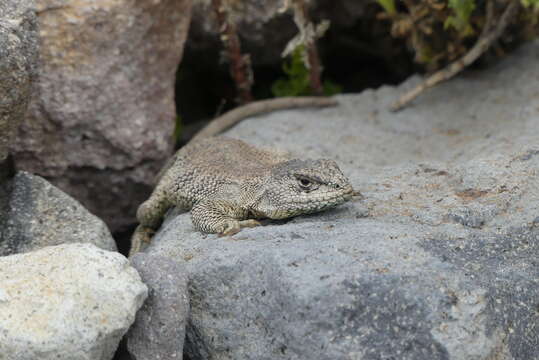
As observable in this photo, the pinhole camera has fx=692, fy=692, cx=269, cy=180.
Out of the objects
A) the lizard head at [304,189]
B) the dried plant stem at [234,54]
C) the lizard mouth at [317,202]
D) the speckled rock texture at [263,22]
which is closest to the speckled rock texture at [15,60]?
the lizard head at [304,189]

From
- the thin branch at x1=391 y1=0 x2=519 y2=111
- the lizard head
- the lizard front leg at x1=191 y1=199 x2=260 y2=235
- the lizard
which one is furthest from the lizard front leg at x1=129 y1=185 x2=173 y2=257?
the thin branch at x1=391 y1=0 x2=519 y2=111

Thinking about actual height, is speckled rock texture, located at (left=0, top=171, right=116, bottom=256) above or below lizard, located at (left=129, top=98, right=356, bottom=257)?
below

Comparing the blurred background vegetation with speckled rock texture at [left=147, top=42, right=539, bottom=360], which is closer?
speckled rock texture at [left=147, top=42, right=539, bottom=360]

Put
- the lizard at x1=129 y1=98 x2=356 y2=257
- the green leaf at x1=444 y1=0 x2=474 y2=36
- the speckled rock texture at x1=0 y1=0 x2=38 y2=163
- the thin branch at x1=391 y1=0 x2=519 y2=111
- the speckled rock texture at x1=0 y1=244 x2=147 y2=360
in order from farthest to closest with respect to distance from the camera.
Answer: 1. the thin branch at x1=391 y1=0 x2=519 y2=111
2. the green leaf at x1=444 y1=0 x2=474 y2=36
3. the lizard at x1=129 y1=98 x2=356 y2=257
4. the speckled rock texture at x1=0 y1=0 x2=38 y2=163
5. the speckled rock texture at x1=0 y1=244 x2=147 y2=360

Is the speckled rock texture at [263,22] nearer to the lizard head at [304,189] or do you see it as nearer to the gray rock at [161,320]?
the lizard head at [304,189]

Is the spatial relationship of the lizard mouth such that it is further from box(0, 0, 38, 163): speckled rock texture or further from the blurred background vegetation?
the blurred background vegetation

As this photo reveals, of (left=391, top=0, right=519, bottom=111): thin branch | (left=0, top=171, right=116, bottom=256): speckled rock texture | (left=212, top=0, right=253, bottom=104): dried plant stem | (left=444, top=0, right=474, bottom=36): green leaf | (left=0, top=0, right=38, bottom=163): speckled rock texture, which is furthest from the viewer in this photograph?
(left=391, top=0, right=519, bottom=111): thin branch

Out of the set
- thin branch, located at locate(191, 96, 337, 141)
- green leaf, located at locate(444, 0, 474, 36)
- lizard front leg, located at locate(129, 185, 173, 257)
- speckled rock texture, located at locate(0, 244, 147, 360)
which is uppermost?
green leaf, located at locate(444, 0, 474, 36)

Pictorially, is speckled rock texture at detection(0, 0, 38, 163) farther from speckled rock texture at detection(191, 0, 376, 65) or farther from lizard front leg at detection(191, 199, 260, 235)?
speckled rock texture at detection(191, 0, 376, 65)

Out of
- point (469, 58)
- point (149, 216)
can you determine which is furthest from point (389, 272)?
point (469, 58)
